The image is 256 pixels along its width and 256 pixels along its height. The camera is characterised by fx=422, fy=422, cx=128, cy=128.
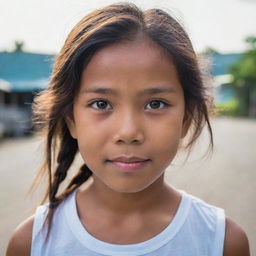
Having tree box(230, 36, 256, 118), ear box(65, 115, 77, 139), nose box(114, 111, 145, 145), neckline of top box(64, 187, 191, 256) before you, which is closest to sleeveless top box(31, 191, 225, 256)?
neckline of top box(64, 187, 191, 256)

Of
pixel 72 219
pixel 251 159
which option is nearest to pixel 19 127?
pixel 251 159

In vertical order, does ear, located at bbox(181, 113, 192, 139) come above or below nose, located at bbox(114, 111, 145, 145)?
below

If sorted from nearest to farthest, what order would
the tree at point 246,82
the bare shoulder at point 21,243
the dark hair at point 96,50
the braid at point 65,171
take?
the dark hair at point 96,50, the bare shoulder at point 21,243, the braid at point 65,171, the tree at point 246,82

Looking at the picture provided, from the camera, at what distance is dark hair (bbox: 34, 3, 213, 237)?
51.8 inches

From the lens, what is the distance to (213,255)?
1.37 meters

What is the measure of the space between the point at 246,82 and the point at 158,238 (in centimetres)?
2462

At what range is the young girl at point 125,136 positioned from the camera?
1.24 metres

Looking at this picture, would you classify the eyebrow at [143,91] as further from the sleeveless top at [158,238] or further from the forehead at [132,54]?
the sleeveless top at [158,238]

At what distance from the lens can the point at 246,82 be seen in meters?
24.8

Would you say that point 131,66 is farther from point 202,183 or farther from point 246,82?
point 246,82

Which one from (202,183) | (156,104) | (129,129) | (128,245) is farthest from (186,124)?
(202,183)

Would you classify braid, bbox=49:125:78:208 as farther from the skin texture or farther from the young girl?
the skin texture

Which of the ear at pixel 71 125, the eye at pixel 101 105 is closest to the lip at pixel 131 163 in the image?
the eye at pixel 101 105

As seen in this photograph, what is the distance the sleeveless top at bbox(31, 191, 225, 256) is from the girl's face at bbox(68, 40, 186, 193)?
0.22 metres
